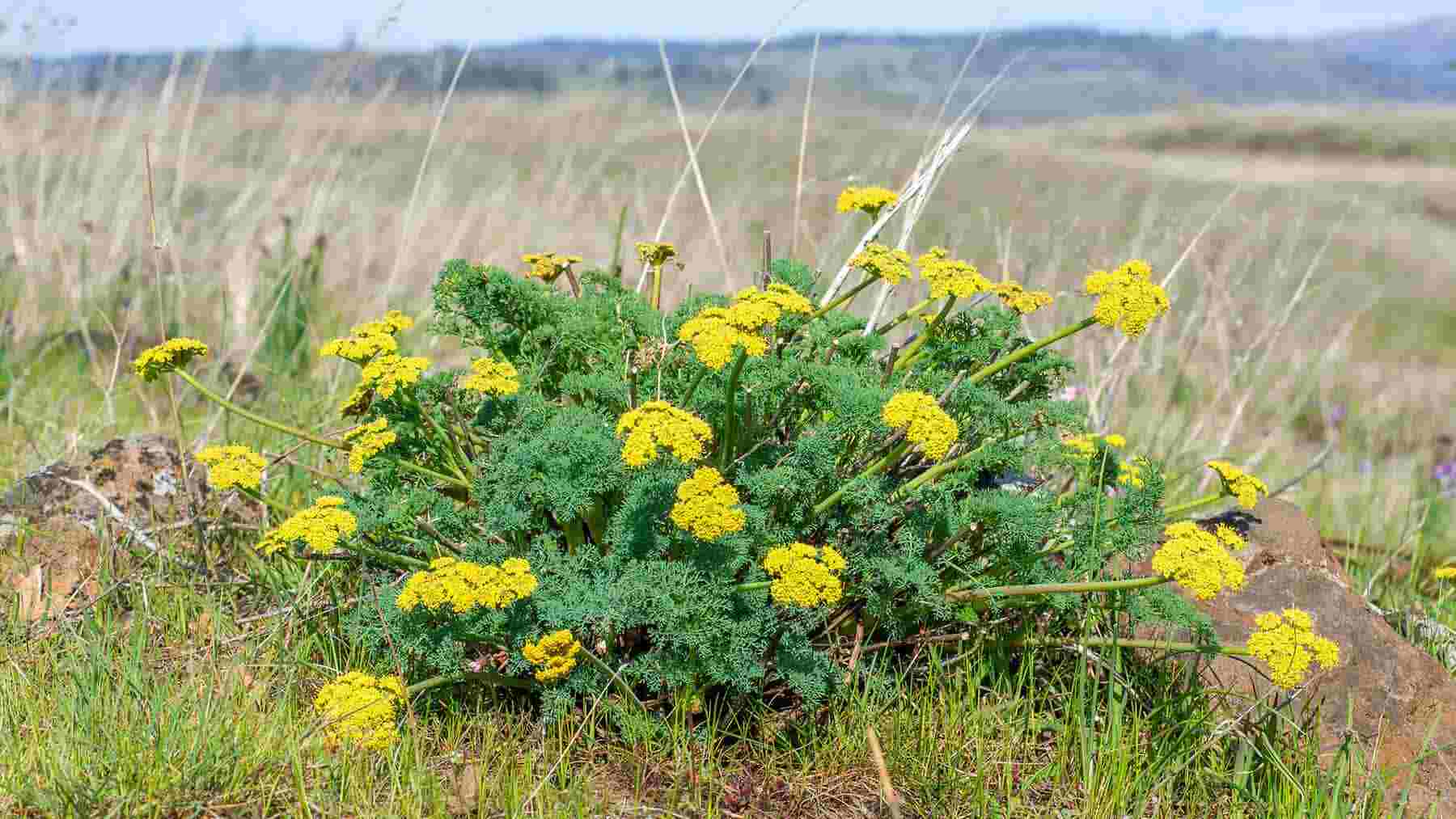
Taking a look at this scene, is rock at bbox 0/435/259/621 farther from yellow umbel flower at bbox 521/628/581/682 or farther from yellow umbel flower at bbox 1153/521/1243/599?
yellow umbel flower at bbox 1153/521/1243/599

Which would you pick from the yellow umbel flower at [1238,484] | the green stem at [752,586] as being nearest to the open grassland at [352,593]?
the green stem at [752,586]

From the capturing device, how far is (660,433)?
188 cm

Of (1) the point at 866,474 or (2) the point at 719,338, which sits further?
(1) the point at 866,474

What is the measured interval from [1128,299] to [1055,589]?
0.57 metres

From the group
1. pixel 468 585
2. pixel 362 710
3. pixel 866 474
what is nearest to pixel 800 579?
pixel 866 474

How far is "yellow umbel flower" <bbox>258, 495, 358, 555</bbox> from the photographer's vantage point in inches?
80.4

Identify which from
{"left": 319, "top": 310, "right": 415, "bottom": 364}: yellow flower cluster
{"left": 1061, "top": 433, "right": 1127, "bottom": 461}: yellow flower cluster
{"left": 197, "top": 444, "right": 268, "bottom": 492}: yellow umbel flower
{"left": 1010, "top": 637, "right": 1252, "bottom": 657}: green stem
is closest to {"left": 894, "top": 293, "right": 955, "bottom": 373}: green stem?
{"left": 1061, "top": 433, "right": 1127, "bottom": 461}: yellow flower cluster

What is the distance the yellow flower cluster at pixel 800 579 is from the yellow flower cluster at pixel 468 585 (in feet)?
1.40

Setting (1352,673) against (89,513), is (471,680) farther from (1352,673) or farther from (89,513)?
(1352,673)

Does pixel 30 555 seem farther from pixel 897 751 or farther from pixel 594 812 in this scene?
pixel 897 751

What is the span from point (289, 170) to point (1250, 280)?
11.9m

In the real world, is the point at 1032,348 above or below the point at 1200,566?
above

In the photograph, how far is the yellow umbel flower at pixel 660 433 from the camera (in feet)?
6.09

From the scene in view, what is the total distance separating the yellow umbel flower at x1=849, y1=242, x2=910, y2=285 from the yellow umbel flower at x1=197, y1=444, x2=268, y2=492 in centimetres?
129
